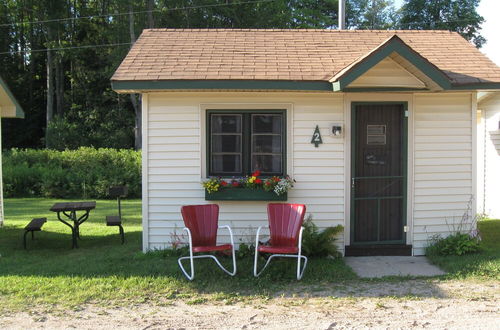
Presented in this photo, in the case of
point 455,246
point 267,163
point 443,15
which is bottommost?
point 455,246

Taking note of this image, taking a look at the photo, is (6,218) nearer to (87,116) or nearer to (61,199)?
(61,199)

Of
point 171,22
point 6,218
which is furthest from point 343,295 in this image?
point 171,22

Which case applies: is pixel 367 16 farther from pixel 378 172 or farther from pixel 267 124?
pixel 267 124

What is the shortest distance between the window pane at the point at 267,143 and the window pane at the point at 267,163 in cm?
10

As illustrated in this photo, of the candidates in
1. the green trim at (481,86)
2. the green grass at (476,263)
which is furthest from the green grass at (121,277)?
the green trim at (481,86)

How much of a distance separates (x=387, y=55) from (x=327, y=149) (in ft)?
5.19

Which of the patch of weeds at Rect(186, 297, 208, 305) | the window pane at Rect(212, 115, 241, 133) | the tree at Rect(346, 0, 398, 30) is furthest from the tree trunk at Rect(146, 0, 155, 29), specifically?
the patch of weeds at Rect(186, 297, 208, 305)

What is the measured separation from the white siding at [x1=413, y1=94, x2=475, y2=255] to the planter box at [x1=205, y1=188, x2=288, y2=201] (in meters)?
2.10

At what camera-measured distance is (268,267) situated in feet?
22.3

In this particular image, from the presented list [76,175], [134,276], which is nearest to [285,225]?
[134,276]

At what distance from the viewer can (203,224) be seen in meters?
6.88

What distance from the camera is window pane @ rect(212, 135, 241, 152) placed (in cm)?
778

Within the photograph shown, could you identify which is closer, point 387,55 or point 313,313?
point 313,313

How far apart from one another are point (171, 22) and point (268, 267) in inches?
897
